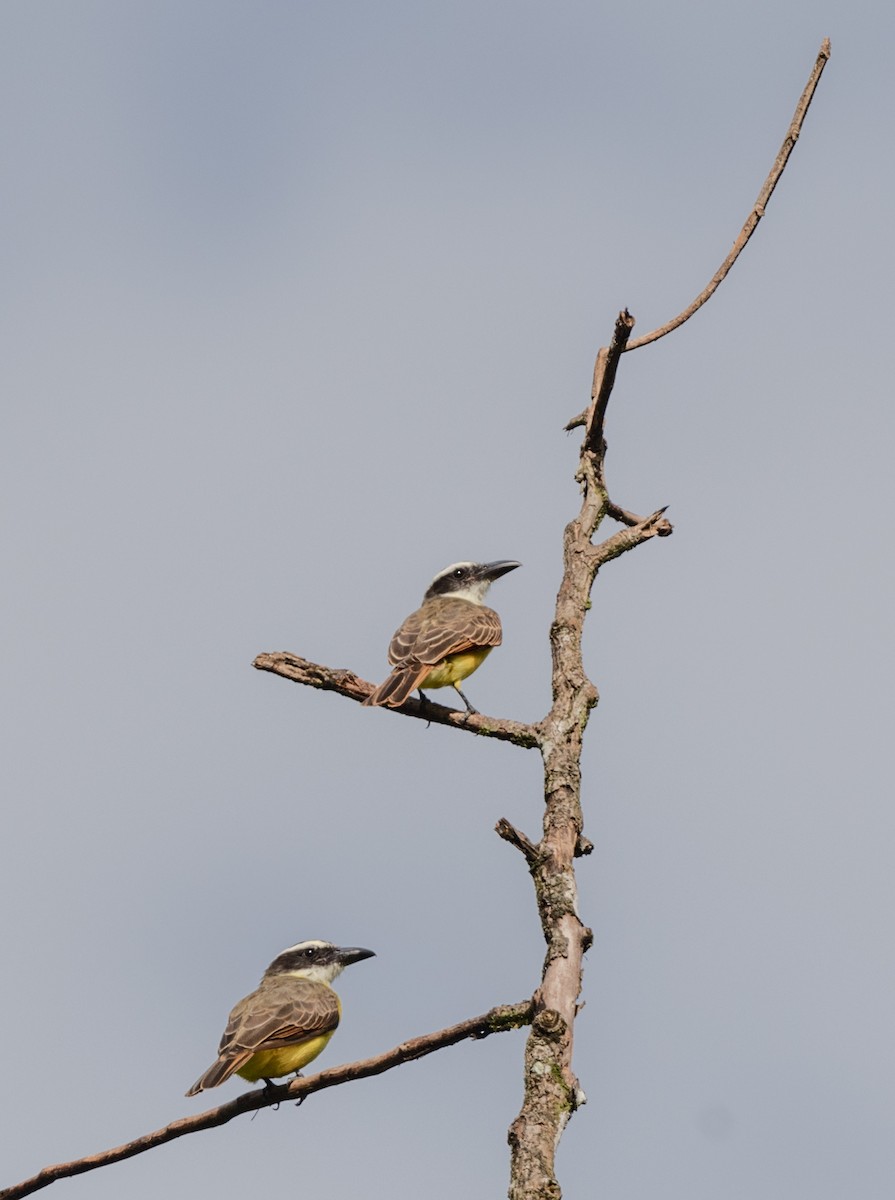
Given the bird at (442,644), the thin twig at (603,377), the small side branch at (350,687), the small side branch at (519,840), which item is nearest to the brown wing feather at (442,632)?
the bird at (442,644)

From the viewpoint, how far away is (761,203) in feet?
27.2

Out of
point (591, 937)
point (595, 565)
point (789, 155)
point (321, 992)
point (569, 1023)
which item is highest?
point (789, 155)

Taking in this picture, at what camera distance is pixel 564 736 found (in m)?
7.94

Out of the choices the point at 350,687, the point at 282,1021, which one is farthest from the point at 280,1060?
the point at 350,687

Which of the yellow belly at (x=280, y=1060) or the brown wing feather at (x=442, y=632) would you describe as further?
the brown wing feather at (x=442, y=632)

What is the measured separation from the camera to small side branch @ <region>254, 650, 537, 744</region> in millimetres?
8336

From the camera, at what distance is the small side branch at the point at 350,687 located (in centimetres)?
834

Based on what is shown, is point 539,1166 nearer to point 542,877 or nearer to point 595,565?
point 542,877

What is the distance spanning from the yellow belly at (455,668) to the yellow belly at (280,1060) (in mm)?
2662

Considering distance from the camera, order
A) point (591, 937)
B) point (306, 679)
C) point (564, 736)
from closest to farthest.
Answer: point (591, 937) → point (564, 736) → point (306, 679)

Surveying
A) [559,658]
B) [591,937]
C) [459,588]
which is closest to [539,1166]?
[591,937]

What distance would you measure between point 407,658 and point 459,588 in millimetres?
2729

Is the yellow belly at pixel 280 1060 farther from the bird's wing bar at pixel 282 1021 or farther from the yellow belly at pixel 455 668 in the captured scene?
the yellow belly at pixel 455 668

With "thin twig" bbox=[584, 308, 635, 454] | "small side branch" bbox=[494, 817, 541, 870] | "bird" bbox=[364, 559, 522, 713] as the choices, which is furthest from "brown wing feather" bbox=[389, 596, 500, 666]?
"small side branch" bbox=[494, 817, 541, 870]
